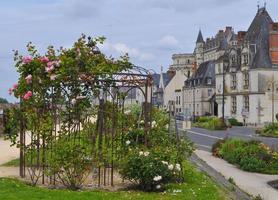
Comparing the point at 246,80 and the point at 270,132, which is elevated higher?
Answer: the point at 246,80

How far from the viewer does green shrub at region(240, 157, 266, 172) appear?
759 inches

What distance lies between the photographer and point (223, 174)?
17828 mm

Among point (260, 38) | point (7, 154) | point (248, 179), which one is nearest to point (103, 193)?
point (248, 179)

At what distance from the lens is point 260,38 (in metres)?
66.3

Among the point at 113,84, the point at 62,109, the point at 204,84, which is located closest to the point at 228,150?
the point at 113,84

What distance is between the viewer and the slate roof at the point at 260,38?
212 ft

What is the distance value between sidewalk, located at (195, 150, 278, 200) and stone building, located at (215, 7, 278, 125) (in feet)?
141

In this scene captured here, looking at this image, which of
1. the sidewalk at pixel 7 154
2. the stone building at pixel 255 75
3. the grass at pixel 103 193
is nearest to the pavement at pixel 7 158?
the sidewalk at pixel 7 154

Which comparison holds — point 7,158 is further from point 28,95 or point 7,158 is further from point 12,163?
point 28,95

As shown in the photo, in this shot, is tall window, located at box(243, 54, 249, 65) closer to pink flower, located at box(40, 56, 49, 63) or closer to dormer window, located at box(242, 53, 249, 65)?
dormer window, located at box(242, 53, 249, 65)

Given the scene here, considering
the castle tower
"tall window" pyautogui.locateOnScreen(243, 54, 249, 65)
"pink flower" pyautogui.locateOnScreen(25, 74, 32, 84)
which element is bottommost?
"pink flower" pyautogui.locateOnScreen(25, 74, 32, 84)

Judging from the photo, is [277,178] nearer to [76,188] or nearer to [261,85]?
[76,188]

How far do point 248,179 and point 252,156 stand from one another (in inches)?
134

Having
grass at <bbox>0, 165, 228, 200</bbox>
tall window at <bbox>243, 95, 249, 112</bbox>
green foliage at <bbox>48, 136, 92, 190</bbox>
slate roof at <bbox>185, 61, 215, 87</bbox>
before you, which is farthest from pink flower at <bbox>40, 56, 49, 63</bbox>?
slate roof at <bbox>185, 61, 215, 87</bbox>
